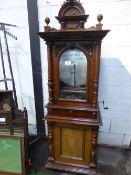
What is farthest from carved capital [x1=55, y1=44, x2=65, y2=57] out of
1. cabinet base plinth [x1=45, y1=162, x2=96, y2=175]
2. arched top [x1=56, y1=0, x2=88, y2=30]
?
cabinet base plinth [x1=45, y1=162, x2=96, y2=175]

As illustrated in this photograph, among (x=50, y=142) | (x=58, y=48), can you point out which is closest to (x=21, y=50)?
(x=58, y=48)

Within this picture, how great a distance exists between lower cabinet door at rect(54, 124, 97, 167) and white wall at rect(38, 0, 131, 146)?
0.66 metres

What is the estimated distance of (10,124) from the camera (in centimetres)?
195

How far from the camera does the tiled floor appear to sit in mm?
2182

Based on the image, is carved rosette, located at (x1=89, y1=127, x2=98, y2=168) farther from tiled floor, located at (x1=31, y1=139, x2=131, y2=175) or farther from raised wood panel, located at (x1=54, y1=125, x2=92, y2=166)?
tiled floor, located at (x1=31, y1=139, x2=131, y2=175)

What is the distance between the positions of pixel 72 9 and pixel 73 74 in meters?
0.62

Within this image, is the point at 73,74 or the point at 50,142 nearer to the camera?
the point at 73,74

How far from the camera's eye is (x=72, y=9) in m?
1.72

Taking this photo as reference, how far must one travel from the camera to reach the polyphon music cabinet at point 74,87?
5.62 feet

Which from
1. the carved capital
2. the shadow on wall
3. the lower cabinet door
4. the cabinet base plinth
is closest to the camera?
the carved capital

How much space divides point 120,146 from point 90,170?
0.74m

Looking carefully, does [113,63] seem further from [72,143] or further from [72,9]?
[72,143]

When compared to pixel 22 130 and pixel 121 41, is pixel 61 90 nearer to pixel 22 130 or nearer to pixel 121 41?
pixel 22 130

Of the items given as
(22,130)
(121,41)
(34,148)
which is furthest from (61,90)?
(34,148)
